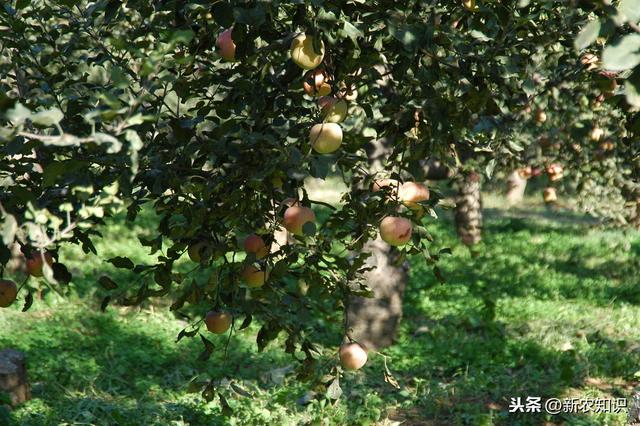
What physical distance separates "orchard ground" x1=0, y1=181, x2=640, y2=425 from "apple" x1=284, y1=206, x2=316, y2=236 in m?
1.21

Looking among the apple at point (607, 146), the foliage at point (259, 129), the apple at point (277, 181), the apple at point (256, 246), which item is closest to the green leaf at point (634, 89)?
the foliage at point (259, 129)

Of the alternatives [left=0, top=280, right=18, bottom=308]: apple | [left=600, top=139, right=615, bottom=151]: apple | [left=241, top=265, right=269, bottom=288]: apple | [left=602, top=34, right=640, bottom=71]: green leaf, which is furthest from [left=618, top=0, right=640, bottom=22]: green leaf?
[left=600, top=139, right=615, bottom=151]: apple

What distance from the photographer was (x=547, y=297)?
796 cm

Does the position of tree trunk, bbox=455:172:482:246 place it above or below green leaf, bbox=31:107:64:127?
above

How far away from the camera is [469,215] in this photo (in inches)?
395

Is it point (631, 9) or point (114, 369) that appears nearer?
point (631, 9)

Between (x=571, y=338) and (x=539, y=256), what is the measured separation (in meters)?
3.28

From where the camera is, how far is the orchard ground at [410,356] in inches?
190

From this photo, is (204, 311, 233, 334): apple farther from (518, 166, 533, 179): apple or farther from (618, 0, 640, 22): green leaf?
(518, 166, 533, 179): apple

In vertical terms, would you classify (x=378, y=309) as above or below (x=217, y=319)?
above

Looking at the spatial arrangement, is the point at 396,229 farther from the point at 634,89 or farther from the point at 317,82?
the point at 634,89

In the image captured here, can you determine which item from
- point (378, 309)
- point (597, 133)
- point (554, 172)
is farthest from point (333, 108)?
point (554, 172)

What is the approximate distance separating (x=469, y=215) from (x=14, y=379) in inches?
249

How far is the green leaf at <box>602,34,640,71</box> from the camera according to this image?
4.61ft
